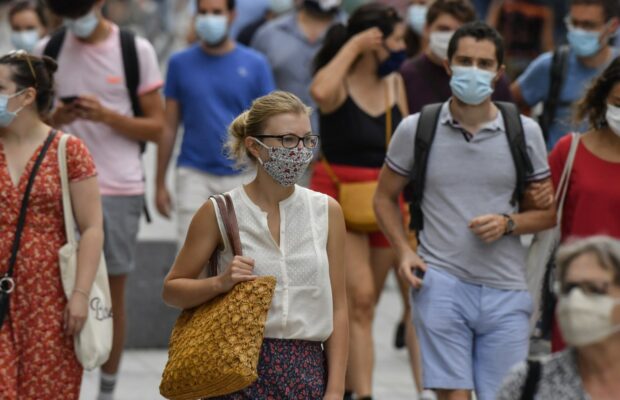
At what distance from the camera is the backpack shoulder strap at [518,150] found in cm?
602

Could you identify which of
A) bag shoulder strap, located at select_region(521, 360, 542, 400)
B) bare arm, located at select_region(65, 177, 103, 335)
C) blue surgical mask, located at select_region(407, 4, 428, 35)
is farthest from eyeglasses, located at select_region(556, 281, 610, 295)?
blue surgical mask, located at select_region(407, 4, 428, 35)

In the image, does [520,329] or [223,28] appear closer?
[520,329]

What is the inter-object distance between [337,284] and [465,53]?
151 centimetres

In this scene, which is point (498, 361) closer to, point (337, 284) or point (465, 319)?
point (465, 319)

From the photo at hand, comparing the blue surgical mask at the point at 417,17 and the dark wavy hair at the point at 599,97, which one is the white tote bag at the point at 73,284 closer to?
the dark wavy hair at the point at 599,97

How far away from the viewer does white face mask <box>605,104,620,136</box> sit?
6.00 m

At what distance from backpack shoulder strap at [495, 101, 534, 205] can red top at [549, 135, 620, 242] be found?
0.23 metres

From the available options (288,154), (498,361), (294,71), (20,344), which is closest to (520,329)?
(498,361)

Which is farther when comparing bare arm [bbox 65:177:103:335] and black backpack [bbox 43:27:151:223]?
black backpack [bbox 43:27:151:223]

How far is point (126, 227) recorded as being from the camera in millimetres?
7598

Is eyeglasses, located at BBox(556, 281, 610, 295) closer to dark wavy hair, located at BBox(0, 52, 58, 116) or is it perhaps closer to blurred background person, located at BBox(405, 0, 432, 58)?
dark wavy hair, located at BBox(0, 52, 58, 116)

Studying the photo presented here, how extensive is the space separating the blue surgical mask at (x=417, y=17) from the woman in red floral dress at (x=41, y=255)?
12.9 feet

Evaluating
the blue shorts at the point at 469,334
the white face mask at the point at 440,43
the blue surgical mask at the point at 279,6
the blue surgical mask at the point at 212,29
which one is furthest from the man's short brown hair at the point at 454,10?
the blue surgical mask at the point at 279,6

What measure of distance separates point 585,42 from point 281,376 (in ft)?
10.9
